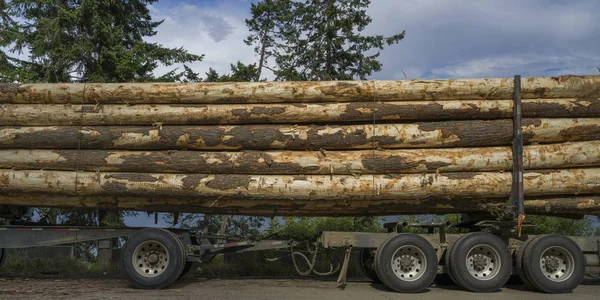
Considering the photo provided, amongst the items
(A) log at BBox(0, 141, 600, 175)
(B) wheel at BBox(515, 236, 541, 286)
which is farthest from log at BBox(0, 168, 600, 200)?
(B) wheel at BBox(515, 236, 541, 286)

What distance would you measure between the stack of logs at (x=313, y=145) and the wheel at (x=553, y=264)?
74cm

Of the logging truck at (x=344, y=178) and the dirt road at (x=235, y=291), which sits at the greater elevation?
the logging truck at (x=344, y=178)

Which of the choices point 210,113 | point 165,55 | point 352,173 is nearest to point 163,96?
point 210,113

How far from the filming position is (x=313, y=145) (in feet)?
31.1

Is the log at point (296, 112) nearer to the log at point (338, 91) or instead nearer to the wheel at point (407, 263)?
the log at point (338, 91)

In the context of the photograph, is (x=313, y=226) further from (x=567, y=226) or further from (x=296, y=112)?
(x=567, y=226)

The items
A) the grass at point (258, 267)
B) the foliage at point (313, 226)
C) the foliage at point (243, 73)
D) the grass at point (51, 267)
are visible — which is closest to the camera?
the grass at point (258, 267)

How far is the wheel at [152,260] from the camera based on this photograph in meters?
9.15

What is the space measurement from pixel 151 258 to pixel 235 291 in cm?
166

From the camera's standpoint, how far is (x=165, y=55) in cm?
1797

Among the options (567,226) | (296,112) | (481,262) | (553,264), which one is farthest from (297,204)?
(567,226)

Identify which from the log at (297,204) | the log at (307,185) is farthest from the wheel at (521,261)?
the log at (307,185)

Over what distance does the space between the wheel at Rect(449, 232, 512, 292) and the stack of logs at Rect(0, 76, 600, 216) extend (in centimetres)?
81

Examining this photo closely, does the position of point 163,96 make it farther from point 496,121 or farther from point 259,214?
point 496,121
